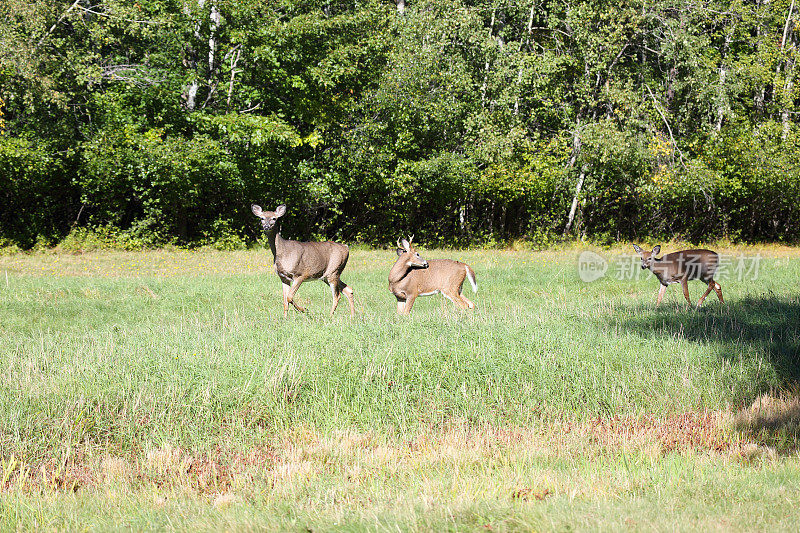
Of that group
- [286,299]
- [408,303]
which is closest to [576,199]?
[408,303]

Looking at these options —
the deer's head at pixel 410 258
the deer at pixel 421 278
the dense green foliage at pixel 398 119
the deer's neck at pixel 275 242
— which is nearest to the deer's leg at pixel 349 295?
the deer at pixel 421 278

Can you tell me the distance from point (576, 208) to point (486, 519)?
2696 centimetres

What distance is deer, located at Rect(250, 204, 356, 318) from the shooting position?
13797 millimetres

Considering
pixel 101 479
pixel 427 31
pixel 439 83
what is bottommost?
pixel 101 479

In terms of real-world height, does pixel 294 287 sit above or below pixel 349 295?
above

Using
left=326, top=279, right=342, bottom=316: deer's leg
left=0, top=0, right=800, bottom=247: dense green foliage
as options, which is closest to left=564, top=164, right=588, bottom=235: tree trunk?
left=0, top=0, right=800, bottom=247: dense green foliage

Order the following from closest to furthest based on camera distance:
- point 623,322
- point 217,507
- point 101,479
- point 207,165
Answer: point 217,507, point 101,479, point 623,322, point 207,165

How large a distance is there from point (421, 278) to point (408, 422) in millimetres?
5850

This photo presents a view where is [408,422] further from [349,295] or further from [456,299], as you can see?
[349,295]

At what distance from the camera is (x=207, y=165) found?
79.7 ft

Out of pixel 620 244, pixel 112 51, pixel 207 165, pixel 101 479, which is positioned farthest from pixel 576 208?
pixel 101 479

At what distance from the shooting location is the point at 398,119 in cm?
2692

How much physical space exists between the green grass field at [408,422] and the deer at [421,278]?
125 cm

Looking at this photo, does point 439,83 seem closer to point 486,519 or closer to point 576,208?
point 576,208
